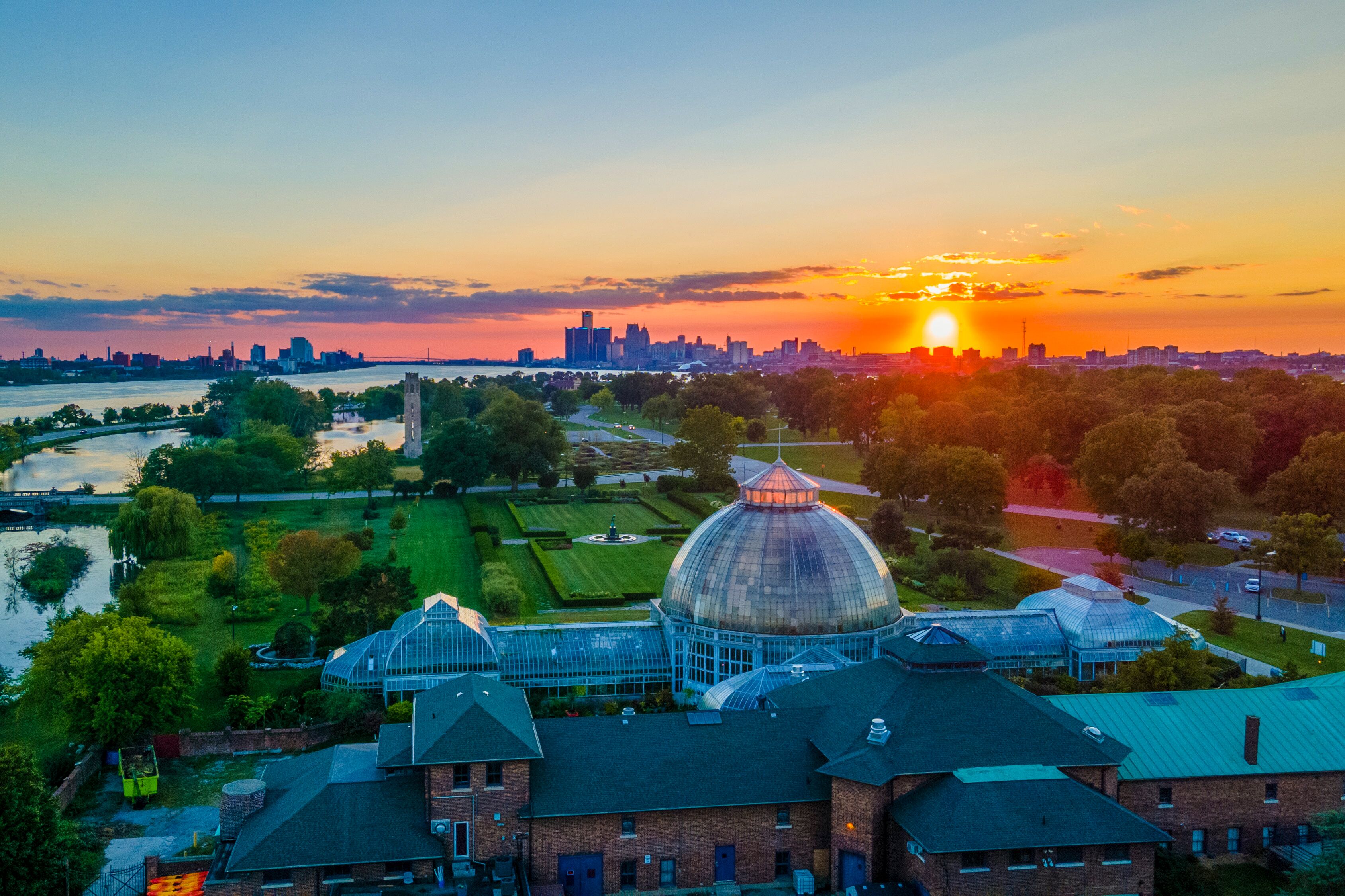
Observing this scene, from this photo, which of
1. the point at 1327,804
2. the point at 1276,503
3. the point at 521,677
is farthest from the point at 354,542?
the point at 1276,503

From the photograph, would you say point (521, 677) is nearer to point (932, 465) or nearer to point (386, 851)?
point (386, 851)

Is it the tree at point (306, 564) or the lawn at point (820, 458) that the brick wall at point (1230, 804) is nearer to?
the tree at point (306, 564)

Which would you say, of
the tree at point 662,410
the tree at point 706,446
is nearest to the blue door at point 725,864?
the tree at point 706,446

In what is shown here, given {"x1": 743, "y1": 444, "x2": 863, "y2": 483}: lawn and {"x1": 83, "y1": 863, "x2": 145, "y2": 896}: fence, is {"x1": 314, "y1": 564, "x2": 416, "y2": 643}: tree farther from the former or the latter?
{"x1": 743, "y1": 444, "x2": 863, "y2": 483}: lawn

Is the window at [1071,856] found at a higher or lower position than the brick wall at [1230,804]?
higher

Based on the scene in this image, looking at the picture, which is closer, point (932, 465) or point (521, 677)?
point (521, 677)

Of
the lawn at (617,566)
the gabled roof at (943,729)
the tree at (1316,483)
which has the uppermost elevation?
the tree at (1316,483)

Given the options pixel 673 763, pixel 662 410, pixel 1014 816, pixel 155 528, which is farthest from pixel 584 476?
pixel 1014 816
